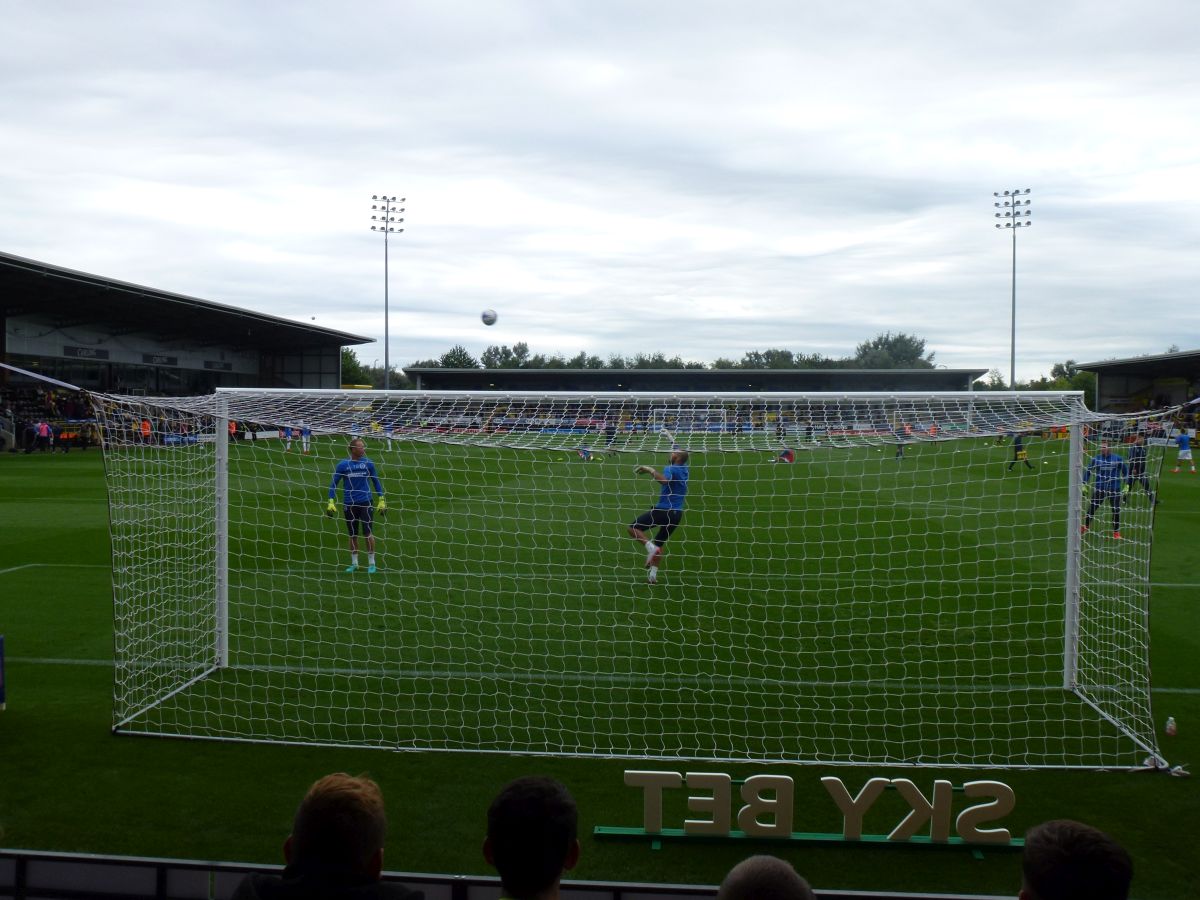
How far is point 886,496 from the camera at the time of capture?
2436cm

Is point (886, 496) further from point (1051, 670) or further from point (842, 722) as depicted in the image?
point (842, 722)

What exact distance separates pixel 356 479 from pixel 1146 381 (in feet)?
201

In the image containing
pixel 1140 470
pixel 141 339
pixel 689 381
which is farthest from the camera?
pixel 689 381

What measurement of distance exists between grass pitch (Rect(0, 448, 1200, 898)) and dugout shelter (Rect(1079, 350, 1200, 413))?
42.0 m

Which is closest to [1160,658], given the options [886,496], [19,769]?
[19,769]

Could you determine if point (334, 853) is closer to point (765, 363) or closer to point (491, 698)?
point (491, 698)

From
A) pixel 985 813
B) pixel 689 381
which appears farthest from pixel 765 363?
pixel 985 813

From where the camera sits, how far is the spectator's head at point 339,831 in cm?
242

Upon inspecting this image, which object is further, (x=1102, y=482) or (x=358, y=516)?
(x=358, y=516)

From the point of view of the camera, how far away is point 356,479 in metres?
11.9

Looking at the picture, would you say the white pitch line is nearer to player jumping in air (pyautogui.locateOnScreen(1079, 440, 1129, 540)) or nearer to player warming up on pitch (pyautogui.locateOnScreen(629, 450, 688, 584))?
player warming up on pitch (pyautogui.locateOnScreen(629, 450, 688, 584))

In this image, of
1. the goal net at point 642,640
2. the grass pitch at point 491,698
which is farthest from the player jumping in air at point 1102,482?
the grass pitch at point 491,698

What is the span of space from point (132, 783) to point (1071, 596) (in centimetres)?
679

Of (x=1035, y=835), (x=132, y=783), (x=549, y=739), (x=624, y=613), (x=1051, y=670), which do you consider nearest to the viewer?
(x=1035, y=835)
